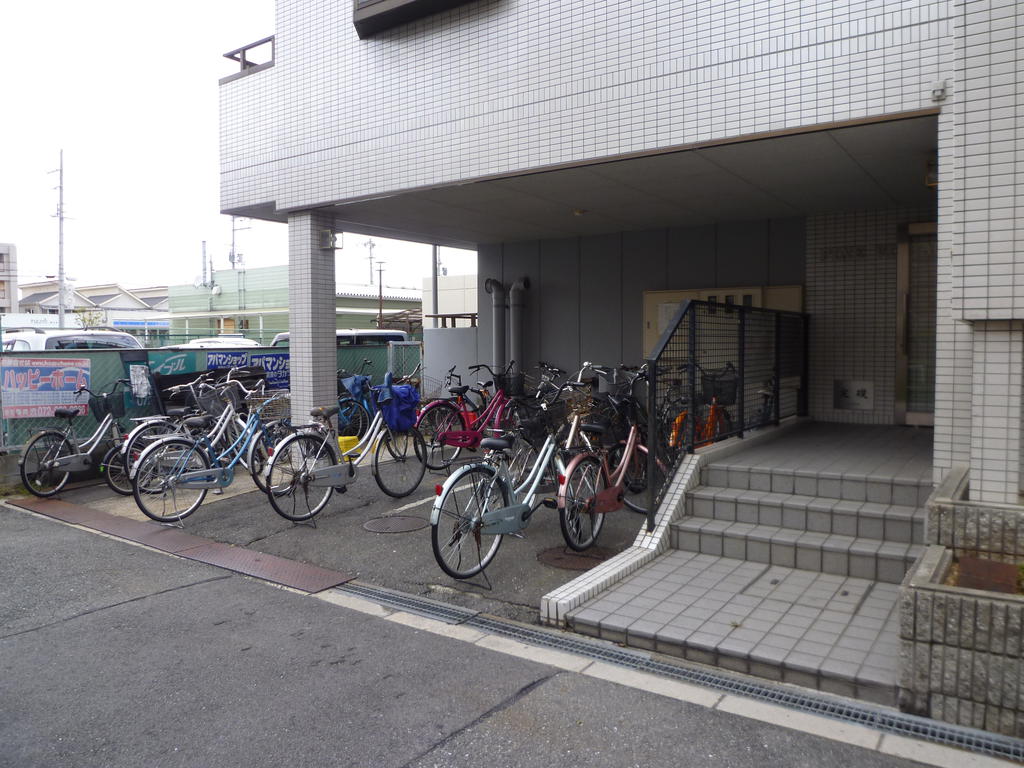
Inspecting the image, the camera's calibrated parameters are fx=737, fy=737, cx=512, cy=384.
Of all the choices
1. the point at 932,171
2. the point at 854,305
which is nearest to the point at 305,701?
the point at 932,171

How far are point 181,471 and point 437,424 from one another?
2.74m

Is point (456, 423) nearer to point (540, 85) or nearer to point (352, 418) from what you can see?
point (352, 418)

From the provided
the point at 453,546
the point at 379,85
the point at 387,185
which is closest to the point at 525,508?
the point at 453,546

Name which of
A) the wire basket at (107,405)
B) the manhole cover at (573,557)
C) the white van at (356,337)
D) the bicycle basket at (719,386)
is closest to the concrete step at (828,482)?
the bicycle basket at (719,386)

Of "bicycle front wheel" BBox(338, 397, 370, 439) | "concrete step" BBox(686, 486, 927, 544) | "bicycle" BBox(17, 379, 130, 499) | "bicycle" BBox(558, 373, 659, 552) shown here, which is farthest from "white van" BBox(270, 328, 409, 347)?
"concrete step" BBox(686, 486, 927, 544)

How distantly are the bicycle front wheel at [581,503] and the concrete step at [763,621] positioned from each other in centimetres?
72

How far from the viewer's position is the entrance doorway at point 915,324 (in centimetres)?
784

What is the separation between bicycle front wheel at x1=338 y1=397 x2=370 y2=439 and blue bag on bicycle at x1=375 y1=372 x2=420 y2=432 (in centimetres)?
43

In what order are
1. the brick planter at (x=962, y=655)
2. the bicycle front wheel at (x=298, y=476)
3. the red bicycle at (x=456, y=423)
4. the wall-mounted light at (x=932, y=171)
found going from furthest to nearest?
the red bicycle at (x=456, y=423), the bicycle front wheel at (x=298, y=476), the wall-mounted light at (x=932, y=171), the brick planter at (x=962, y=655)

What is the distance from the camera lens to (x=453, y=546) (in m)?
5.25

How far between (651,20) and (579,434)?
11.7 ft

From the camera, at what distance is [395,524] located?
6758mm

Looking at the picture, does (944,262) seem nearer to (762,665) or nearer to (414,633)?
(762,665)

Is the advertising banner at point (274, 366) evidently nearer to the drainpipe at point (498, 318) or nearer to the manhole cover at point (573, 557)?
the drainpipe at point (498, 318)
